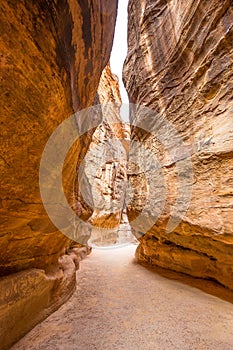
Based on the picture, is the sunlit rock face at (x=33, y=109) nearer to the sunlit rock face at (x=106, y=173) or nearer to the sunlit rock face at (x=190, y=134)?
the sunlit rock face at (x=190, y=134)

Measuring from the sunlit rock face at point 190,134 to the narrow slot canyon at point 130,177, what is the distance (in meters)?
0.03

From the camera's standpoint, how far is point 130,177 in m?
7.39

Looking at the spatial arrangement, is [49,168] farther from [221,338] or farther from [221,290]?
[221,290]

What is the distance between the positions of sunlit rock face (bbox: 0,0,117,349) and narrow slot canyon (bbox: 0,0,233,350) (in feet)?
0.05

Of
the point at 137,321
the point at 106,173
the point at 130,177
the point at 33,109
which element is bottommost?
the point at 137,321

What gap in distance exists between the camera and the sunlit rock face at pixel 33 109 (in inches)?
60.2

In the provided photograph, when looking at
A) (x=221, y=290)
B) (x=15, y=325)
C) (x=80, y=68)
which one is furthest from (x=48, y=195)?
(x=221, y=290)

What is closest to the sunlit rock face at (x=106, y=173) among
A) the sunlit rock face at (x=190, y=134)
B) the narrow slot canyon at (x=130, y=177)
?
the narrow slot canyon at (x=130, y=177)

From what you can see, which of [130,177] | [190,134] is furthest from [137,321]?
[130,177]

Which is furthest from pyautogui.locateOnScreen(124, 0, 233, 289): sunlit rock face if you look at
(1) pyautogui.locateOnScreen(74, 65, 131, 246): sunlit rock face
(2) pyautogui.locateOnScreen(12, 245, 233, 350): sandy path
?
(1) pyautogui.locateOnScreen(74, 65, 131, 246): sunlit rock face

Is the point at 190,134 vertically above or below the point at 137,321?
above

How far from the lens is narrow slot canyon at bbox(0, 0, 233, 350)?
1870 millimetres

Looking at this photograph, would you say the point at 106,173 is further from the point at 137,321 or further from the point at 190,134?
the point at 137,321

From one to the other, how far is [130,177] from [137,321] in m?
5.04
